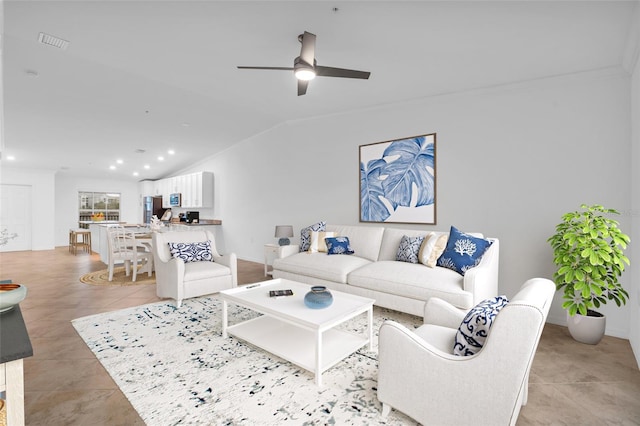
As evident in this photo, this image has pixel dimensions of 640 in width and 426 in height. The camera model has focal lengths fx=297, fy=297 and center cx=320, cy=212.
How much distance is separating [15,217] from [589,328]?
12.4 meters

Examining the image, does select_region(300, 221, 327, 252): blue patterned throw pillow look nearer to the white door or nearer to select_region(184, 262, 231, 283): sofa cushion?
select_region(184, 262, 231, 283): sofa cushion

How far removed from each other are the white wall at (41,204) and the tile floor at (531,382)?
6846mm

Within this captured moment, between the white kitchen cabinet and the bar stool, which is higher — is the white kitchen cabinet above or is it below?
above

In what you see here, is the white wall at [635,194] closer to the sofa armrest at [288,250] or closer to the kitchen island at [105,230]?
the sofa armrest at [288,250]

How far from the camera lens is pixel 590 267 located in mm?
2551

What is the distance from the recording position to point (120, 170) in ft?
30.2

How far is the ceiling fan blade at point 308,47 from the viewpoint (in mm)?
2359

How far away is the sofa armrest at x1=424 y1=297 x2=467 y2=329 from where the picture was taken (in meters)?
1.93

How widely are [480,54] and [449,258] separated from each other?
2046 mm

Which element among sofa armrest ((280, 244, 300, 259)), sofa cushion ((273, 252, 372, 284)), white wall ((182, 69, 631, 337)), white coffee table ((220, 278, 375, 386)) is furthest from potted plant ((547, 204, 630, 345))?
sofa armrest ((280, 244, 300, 259))

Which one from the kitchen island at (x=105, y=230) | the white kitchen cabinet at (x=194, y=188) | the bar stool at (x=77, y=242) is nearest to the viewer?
the kitchen island at (x=105, y=230)

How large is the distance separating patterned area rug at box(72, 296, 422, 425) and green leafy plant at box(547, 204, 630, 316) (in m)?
1.46

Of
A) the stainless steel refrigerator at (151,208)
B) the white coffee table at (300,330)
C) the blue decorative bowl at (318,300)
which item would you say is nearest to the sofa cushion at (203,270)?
the white coffee table at (300,330)

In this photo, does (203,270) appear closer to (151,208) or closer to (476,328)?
(476,328)
